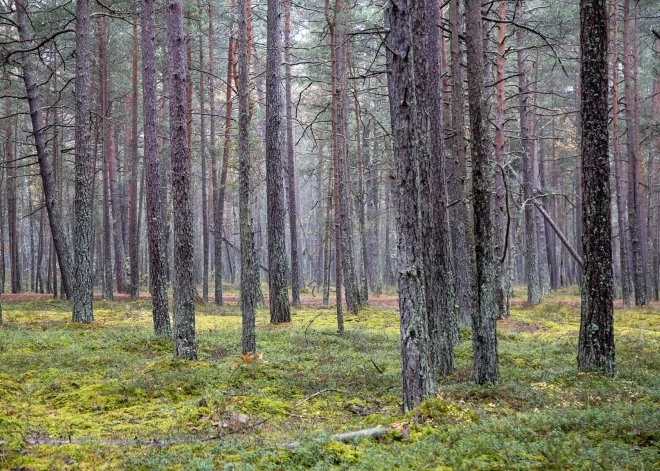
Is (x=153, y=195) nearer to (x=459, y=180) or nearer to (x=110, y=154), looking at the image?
(x=459, y=180)

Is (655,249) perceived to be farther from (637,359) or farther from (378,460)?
(378,460)

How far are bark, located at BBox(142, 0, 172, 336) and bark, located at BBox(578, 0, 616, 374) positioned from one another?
9.35m

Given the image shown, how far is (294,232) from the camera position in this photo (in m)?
24.8

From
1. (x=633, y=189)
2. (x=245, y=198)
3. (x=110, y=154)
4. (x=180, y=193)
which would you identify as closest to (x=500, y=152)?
(x=633, y=189)

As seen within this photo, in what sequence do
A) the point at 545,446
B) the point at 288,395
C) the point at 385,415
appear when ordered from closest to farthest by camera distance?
the point at 545,446 → the point at 385,415 → the point at 288,395

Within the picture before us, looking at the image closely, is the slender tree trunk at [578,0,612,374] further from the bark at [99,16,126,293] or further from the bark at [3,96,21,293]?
the bark at [3,96,21,293]

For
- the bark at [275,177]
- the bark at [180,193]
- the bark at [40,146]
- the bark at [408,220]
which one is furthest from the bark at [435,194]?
the bark at [40,146]

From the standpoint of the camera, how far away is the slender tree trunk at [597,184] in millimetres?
9266

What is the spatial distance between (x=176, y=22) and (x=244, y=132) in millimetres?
2529

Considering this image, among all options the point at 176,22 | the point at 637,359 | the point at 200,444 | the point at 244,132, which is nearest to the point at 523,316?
the point at 637,359

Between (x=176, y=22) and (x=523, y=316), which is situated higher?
(x=176, y=22)

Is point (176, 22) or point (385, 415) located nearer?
point (385, 415)

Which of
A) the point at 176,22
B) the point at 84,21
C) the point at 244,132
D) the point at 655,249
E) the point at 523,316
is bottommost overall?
the point at 523,316

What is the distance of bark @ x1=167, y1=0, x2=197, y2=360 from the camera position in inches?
417
